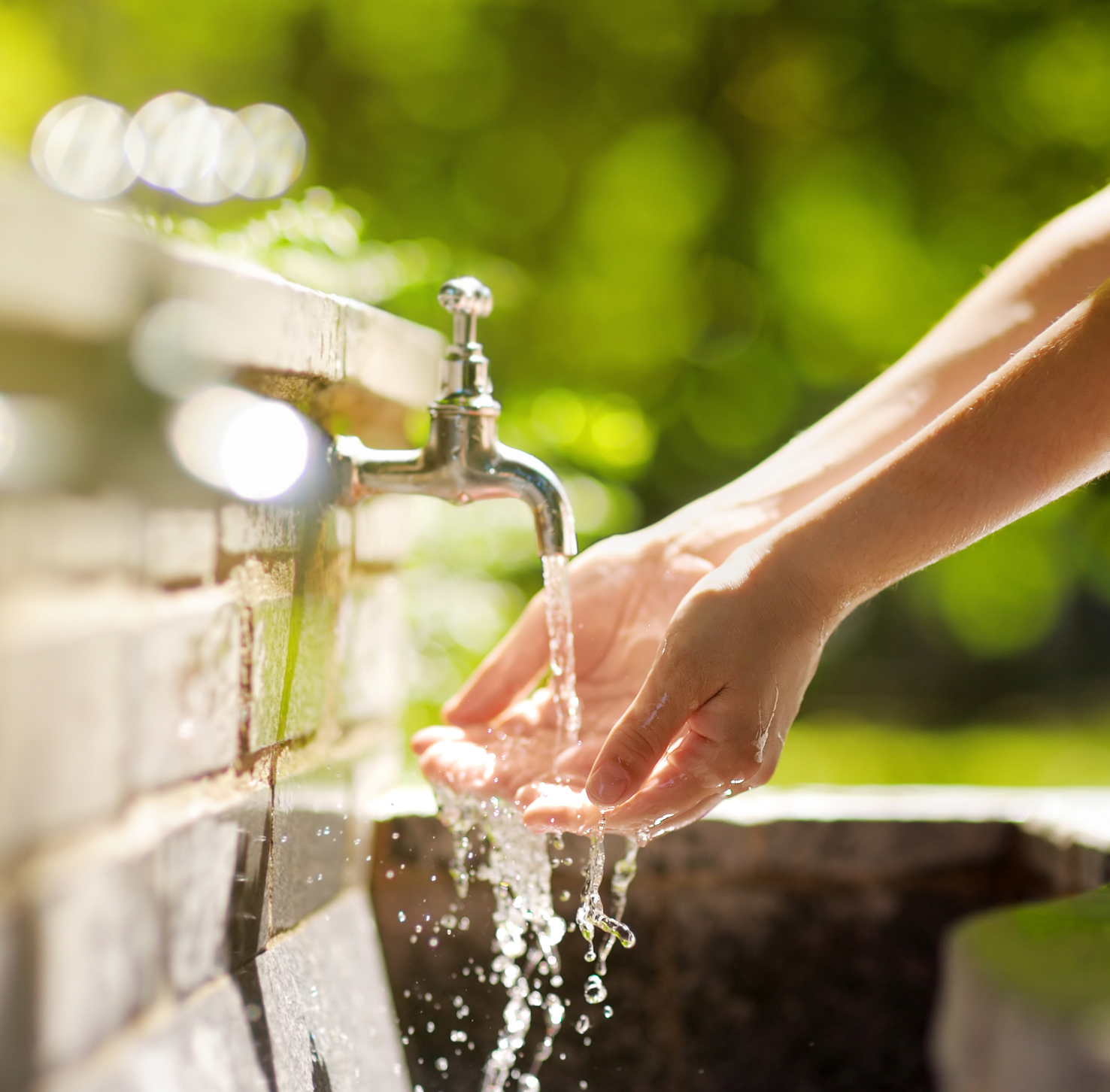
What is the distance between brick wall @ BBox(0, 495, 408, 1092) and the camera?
50cm

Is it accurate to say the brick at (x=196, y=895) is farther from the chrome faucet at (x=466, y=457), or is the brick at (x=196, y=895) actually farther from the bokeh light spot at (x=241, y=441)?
the chrome faucet at (x=466, y=457)

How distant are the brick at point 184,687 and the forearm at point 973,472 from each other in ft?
1.33

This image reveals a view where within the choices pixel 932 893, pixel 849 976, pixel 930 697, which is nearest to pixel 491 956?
pixel 849 976

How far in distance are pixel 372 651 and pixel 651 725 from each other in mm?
504

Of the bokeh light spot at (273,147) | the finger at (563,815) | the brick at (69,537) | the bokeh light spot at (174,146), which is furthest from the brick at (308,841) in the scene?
the bokeh light spot at (273,147)

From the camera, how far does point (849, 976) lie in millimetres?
1243

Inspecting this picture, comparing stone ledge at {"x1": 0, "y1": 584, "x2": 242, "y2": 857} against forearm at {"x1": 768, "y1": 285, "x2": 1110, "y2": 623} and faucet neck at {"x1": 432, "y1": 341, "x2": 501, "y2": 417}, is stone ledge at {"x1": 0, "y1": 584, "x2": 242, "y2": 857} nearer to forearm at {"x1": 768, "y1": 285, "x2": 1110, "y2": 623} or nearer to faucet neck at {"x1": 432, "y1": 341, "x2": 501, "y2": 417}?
faucet neck at {"x1": 432, "y1": 341, "x2": 501, "y2": 417}

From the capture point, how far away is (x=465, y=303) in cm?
95

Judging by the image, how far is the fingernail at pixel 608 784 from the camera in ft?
2.47

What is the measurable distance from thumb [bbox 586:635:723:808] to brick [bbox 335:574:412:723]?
Result: 377 mm

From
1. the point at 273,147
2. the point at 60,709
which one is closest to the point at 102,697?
the point at 60,709

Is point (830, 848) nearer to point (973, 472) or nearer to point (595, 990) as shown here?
point (595, 990)

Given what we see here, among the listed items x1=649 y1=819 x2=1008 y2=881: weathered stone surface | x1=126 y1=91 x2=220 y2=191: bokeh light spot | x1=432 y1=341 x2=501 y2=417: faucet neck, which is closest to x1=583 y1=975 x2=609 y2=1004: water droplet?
x1=649 y1=819 x2=1008 y2=881: weathered stone surface

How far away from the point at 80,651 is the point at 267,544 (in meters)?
0.28
